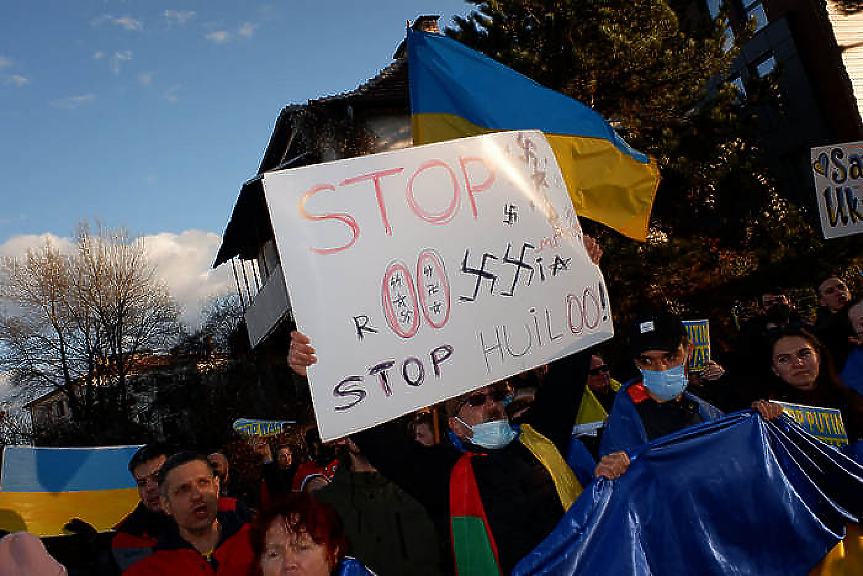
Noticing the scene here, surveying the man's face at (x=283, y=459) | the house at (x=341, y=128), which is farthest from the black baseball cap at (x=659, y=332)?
the house at (x=341, y=128)

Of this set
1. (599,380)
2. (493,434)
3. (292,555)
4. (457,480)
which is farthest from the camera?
(599,380)

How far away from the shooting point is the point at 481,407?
283 cm

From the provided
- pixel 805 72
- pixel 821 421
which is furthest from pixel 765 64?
pixel 821 421

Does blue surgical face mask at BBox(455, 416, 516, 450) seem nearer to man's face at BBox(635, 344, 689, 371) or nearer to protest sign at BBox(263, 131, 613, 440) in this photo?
protest sign at BBox(263, 131, 613, 440)

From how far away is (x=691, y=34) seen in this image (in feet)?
39.2

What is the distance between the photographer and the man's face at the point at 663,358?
3.21m

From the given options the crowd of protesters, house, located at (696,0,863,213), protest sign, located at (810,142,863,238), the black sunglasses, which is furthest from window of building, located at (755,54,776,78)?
the black sunglasses

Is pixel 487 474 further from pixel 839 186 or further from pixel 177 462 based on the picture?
pixel 839 186

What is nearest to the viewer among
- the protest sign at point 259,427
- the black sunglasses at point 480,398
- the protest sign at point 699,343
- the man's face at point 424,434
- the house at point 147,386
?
the black sunglasses at point 480,398

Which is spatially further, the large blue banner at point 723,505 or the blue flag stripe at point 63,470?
the blue flag stripe at point 63,470

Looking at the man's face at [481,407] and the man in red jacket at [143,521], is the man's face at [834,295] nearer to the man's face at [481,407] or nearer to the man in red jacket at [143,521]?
the man's face at [481,407]

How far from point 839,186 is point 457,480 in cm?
645

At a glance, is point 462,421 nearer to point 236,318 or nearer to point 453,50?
point 453,50

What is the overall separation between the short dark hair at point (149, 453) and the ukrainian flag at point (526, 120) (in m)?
2.40
